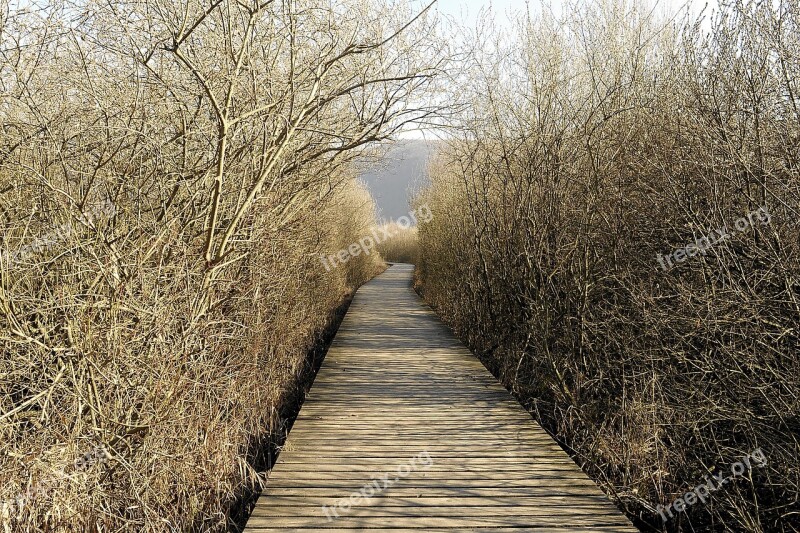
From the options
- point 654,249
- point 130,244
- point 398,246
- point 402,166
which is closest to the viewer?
point 130,244

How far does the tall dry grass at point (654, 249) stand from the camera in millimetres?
3109

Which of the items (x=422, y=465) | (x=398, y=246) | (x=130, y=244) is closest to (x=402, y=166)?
(x=398, y=246)

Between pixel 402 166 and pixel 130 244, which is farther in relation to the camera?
pixel 402 166

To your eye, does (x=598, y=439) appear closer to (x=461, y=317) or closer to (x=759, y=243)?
(x=759, y=243)

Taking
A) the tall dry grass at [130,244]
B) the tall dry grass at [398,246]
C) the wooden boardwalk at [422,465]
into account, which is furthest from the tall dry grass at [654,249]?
the tall dry grass at [398,246]

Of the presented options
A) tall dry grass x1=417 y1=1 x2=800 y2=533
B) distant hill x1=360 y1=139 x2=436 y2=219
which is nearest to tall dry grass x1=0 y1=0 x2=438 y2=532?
tall dry grass x1=417 y1=1 x2=800 y2=533

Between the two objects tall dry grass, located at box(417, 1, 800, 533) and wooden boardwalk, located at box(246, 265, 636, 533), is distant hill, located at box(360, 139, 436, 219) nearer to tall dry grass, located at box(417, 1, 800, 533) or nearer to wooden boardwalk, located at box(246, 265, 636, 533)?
tall dry grass, located at box(417, 1, 800, 533)

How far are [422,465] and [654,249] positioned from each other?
8.24ft

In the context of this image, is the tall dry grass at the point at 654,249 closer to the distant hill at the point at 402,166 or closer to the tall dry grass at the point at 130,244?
the distant hill at the point at 402,166

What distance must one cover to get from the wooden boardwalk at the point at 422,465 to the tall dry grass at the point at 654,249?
607 mm

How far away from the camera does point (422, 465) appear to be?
346 cm

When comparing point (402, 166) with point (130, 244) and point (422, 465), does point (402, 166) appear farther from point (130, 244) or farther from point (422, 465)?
point (130, 244)

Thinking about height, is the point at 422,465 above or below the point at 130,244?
below

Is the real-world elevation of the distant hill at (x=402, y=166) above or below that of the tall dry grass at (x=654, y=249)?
above
